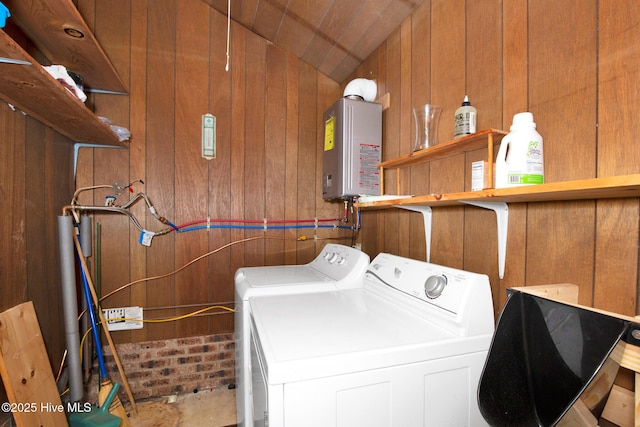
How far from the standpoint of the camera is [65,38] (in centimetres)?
143

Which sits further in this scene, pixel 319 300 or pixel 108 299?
pixel 108 299

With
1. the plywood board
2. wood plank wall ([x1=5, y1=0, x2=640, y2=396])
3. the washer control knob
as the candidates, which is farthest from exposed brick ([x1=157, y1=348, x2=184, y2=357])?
the washer control knob

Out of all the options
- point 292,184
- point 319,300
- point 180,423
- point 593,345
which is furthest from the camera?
point 292,184

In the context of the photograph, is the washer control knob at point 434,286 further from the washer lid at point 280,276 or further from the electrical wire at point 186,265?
the electrical wire at point 186,265

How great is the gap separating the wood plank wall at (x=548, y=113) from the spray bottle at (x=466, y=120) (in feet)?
0.27

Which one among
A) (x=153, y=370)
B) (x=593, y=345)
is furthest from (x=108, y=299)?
(x=593, y=345)

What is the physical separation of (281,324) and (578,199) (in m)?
0.97

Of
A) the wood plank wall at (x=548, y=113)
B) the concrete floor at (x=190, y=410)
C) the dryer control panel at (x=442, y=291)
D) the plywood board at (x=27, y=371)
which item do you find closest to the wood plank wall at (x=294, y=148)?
the wood plank wall at (x=548, y=113)

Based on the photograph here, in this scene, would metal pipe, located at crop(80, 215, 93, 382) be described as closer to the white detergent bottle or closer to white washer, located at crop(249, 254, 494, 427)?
white washer, located at crop(249, 254, 494, 427)

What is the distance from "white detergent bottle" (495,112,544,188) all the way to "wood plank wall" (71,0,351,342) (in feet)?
5.28

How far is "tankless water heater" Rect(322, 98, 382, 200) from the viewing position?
1.79m

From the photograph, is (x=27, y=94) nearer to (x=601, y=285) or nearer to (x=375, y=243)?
(x=375, y=243)

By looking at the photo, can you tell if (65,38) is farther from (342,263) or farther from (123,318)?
(342,263)

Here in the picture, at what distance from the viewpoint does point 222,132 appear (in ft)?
7.13
